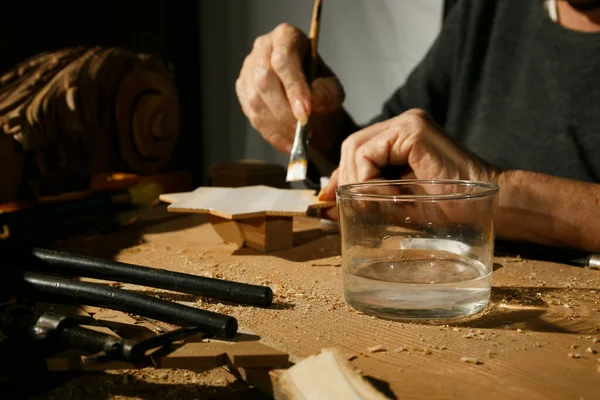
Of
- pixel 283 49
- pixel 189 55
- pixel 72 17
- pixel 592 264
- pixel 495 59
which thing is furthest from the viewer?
pixel 189 55

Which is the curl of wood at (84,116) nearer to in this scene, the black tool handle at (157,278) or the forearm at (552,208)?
the black tool handle at (157,278)

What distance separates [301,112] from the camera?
1.21 metres

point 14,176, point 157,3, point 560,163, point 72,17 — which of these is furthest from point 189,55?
point 560,163

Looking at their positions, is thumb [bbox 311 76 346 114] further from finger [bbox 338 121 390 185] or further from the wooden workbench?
the wooden workbench

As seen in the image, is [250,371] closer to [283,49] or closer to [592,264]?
[592,264]

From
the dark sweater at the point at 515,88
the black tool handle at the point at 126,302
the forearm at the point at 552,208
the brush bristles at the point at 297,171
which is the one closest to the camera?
the black tool handle at the point at 126,302

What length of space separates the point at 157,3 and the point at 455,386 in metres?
2.29

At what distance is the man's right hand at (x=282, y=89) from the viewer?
4.04 ft

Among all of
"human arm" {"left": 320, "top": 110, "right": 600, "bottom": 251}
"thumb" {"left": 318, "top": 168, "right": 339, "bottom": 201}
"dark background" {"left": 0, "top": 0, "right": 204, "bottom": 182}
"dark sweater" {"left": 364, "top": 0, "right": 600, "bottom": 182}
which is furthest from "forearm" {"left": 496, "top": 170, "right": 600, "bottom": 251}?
"dark background" {"left": 0, "top": 0, "right": 204, "bottom": 182}

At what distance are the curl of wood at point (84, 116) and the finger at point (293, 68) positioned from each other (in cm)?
58

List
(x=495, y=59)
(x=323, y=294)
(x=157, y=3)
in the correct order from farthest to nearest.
A: (x=157, y=3) < (x=495, y=59) < (x=323, y=294)

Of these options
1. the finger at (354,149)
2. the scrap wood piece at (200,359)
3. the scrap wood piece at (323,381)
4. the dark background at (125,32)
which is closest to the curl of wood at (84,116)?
the dark background at (125,32)

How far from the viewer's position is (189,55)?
267 cm

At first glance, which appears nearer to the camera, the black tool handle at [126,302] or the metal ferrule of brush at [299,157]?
the black tool handle at [126,302]
